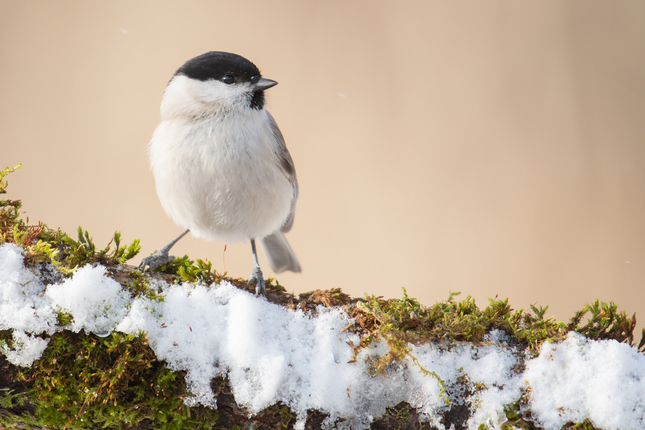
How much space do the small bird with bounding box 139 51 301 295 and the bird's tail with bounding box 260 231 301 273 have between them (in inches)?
16.6

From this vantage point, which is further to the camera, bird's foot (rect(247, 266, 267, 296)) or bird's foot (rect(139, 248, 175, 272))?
bird's foot (rect(139, 248, 175, 272))

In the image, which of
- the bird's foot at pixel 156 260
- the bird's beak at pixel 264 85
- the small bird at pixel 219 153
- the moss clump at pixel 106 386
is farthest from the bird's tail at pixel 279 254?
the moss clump at pixel 106 386

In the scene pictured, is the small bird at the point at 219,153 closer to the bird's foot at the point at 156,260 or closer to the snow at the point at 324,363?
the bird's foot at the point at 156,260

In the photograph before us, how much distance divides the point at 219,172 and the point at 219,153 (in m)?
0.07

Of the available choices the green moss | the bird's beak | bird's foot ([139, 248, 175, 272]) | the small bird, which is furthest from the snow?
the bird's beak

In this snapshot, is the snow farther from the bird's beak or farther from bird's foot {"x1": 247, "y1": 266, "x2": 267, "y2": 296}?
the bird's beak

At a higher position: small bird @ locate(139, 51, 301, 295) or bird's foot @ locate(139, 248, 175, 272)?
small bird @ locate(139, 51, 301, 295)

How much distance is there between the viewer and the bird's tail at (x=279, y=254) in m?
2.22

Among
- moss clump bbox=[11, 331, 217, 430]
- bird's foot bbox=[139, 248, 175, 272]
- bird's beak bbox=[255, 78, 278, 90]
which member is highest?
bird's beak bbox=[255, 78, 278, 90]

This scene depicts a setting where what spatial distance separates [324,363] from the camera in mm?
957

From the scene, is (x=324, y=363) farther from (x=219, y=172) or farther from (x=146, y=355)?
(x=219, y=172)

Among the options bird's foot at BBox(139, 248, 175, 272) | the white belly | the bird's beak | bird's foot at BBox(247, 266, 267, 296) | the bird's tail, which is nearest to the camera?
bird's foot at BBox(247, 266, 267, 296)

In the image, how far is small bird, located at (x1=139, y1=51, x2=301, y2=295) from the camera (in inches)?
60.8

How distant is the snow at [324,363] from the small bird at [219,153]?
502mm
